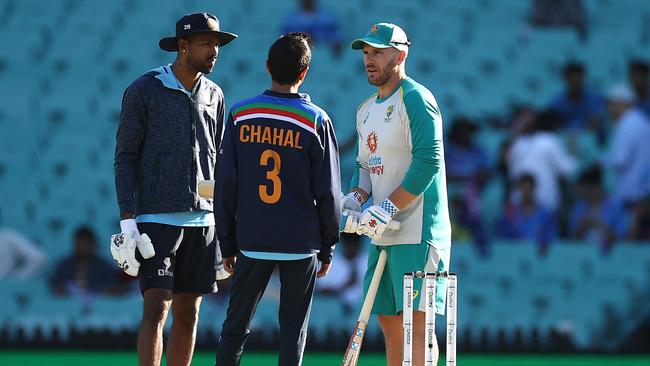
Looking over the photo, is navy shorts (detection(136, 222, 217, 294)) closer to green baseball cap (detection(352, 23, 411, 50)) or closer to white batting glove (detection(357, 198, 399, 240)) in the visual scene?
white batting glove (detection(357, 198, 399, 240))

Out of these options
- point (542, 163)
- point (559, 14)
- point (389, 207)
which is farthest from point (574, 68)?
point (389, 207)

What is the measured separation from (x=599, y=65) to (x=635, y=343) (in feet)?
12.8

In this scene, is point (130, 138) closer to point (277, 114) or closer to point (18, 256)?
point (277, 114)

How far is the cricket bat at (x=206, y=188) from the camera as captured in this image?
6.84 meters

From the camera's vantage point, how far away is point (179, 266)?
23.1 ft

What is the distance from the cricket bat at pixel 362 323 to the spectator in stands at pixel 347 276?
17.6 feet

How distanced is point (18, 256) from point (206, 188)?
682 cm

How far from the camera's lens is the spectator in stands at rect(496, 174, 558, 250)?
43.2 feet

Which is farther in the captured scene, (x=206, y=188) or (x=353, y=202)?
(x=353, y=202)

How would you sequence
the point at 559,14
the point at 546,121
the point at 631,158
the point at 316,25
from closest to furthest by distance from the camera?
the point at 631,158
the point at 546,121
the point at 316,25
the point at 559,14

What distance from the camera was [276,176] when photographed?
21.0 feet

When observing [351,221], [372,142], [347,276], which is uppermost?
[372,142]

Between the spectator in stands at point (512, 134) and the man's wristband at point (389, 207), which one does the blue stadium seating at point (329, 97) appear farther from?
the man's wristband at point (389, 207)

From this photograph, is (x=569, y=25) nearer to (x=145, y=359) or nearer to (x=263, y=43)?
(x=263, y=43)
